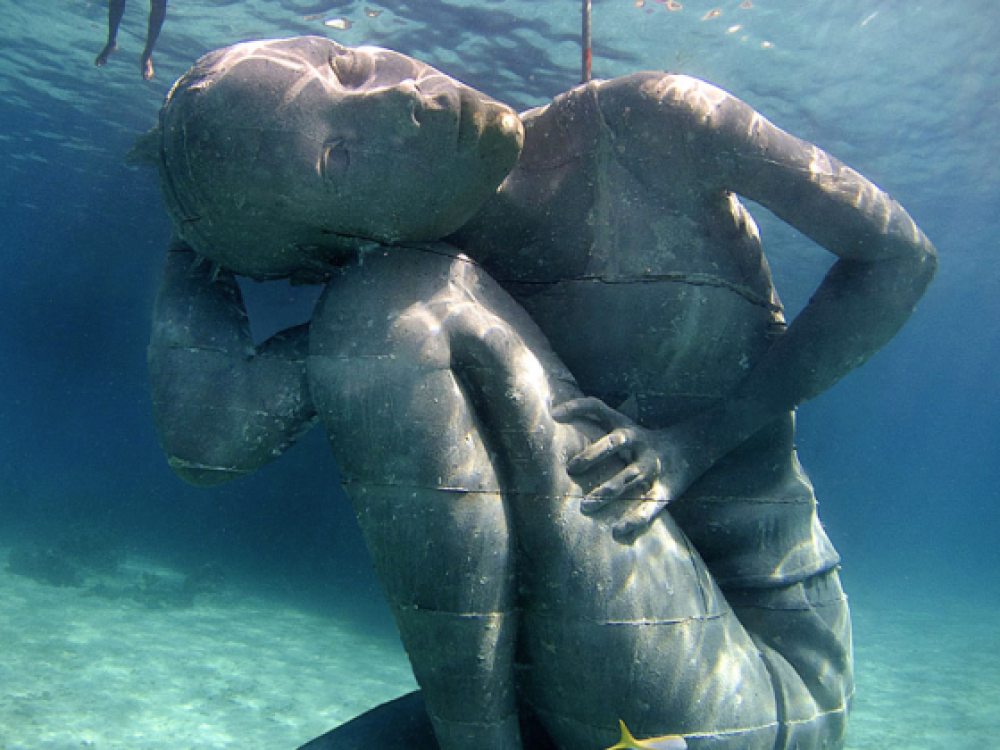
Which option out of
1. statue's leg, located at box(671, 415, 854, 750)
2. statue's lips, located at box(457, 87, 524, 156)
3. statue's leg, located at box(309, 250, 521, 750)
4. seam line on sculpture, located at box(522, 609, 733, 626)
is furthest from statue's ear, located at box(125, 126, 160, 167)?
statue's leg, located at box(671, 415, 854, 750)

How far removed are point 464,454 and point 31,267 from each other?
44556mm

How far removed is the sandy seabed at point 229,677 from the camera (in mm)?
7871

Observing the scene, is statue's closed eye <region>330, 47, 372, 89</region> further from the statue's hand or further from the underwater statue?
the statue's hand

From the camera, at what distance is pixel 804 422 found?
77.6 meters

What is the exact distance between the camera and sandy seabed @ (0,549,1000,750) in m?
7.87

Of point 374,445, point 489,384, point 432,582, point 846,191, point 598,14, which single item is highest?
point 598,14

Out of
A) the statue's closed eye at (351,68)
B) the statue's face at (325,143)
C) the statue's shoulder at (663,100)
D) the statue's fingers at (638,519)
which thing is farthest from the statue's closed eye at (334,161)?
the statue's fingers at (638,519)

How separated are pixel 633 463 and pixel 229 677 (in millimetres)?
10753

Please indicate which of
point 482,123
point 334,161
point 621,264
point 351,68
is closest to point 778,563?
point 621,264

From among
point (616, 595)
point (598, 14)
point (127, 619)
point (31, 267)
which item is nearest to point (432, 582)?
point (616, 595)

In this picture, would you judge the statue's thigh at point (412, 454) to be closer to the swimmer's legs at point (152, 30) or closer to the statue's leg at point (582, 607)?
the statue's leg at point (582, 607)

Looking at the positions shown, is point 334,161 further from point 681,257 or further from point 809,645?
point 809,645

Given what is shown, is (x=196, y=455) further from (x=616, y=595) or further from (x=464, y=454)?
(x=616, y=595)

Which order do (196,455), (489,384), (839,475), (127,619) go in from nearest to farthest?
(489,384)
(196,455)
(127,619)
(839,475)
